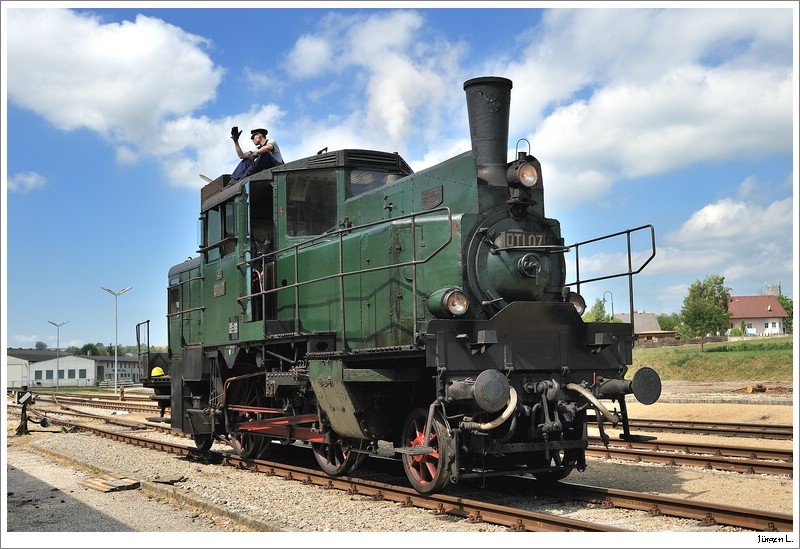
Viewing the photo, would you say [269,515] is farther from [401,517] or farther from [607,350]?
[607,350]

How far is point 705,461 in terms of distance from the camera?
1149 centimetres

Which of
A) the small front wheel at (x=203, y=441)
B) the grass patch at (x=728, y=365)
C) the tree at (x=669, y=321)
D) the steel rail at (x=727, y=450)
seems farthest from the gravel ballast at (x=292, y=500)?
the tree at (x=669, y=321)

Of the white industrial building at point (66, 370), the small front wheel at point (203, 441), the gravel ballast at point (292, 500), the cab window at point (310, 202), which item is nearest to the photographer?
the gravel ballast at point (292, 500)

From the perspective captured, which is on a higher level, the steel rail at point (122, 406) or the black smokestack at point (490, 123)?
the black smokestack at point (490, 123)

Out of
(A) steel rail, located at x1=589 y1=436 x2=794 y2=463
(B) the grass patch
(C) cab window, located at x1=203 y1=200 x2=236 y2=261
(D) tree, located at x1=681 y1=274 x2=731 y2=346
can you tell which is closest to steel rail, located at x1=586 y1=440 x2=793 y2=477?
(A) steel rail, located at x1=589 y1=436 x2=794 y2=463

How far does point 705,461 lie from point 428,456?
5180 millimetres

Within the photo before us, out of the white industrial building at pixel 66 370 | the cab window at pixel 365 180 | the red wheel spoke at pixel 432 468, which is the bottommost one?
the white industrial building at pixel 66 370

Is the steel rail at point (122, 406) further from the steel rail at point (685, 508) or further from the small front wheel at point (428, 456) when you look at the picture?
the steel rail at point (685, 508)

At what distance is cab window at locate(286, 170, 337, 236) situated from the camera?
35.6ft

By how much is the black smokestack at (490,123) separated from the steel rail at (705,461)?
16.4ft

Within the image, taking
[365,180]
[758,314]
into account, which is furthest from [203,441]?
[758,314]

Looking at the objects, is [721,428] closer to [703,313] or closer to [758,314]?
[703,313]

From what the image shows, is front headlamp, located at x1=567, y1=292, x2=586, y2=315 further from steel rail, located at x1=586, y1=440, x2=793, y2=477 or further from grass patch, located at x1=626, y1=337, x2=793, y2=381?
grass patch, located at x1=626, y1=337, x2=793, y2=381

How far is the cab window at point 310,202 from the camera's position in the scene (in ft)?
35.6
